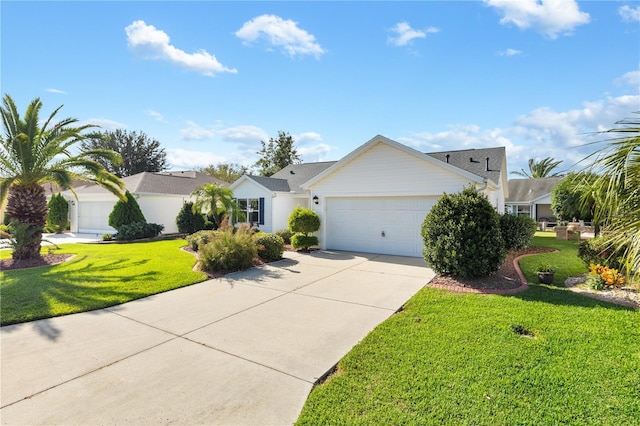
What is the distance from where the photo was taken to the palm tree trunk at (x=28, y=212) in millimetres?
10594

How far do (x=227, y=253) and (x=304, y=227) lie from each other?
4.76m

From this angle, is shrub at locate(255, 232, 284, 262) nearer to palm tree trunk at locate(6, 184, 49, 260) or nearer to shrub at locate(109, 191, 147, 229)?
palm tree trunk at locate(6, 184, 49, 260)

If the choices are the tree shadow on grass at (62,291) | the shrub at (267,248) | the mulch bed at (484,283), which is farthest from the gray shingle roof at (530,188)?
the tree shadow on grass at (62,291)

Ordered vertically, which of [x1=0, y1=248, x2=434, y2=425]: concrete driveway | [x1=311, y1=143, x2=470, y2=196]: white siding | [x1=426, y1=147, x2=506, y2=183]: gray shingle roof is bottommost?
[x1=0, y1=248, x2=434, y2=425]: concrete driveway

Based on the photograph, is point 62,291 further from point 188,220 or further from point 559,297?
point 188,220

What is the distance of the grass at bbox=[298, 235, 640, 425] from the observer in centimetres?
297

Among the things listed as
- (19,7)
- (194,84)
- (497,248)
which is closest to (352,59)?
(194,84)

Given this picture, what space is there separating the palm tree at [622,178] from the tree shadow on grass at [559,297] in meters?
3.13

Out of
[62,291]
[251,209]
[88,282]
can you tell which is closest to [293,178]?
[251,209]

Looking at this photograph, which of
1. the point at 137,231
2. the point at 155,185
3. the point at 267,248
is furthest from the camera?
the point at 155,185

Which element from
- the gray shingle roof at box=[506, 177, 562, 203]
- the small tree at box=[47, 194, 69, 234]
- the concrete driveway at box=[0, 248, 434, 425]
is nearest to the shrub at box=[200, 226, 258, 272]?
the concrete driveway at box=[0, 248, 434, 425]

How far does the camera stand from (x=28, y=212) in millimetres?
10914

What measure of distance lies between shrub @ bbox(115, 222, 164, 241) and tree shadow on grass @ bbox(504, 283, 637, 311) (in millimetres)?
17770

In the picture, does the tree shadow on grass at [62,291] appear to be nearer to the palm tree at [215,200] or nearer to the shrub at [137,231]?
the palm tree at [215,200]
